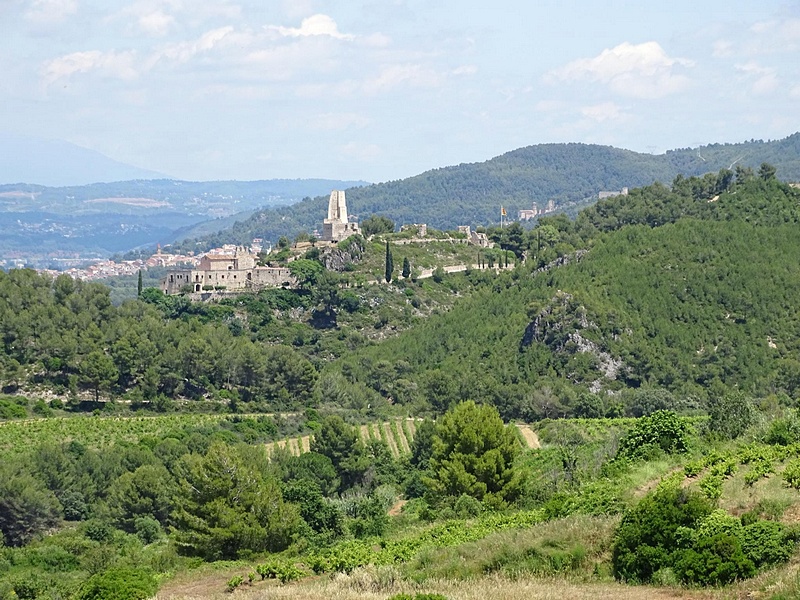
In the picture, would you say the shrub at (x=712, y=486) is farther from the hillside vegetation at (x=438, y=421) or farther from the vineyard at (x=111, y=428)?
the vineyard at (x=111, y=428)

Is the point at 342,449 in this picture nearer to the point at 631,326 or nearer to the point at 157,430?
the point at 157,430

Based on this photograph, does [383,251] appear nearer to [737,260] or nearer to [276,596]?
[737,260]

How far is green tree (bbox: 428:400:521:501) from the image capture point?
27.9m

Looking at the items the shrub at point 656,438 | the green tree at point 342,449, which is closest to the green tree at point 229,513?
the shrub at point 656,438

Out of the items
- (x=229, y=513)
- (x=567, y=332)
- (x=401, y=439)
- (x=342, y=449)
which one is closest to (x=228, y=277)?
(x=567, y=332)

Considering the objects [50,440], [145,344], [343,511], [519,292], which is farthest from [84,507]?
[519,292]

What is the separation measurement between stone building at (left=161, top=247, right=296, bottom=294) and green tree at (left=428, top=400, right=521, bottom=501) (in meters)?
59.3

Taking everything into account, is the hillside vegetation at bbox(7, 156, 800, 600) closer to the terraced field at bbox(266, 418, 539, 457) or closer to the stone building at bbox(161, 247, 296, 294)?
the terraced field at bbox(266, 418, 539, 457)

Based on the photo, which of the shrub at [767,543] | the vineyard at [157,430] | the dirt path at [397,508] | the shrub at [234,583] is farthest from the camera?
the vineyard at [157,430]

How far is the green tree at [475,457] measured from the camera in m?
27.9

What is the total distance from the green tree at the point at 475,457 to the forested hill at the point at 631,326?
87.1ft

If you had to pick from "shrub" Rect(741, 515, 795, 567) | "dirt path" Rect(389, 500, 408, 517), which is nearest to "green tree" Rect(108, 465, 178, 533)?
"dirt path" Rect(389, 500, 408, 517)

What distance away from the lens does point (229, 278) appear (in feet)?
295

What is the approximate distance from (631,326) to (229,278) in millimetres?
35444
